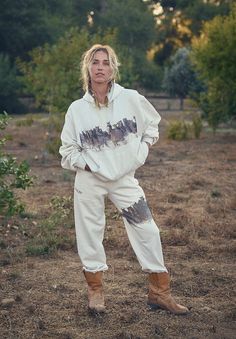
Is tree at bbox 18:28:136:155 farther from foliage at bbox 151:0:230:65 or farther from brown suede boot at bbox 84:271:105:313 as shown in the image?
foliage at bbox 151:0:230:65

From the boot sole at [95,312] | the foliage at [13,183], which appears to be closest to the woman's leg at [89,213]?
the boot sole at [95,312]

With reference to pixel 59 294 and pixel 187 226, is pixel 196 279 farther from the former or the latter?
pixel 187 226

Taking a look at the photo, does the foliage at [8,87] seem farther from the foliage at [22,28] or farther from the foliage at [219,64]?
the foliage at [219,64]

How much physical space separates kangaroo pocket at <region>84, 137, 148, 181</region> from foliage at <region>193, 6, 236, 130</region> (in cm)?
1351

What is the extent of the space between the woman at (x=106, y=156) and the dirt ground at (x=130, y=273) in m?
0.24

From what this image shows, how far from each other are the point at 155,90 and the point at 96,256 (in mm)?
39373

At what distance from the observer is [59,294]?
193 inches

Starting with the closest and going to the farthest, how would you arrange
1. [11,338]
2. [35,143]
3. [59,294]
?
1. [11,338]
2. [59,294]
3. [35,143]

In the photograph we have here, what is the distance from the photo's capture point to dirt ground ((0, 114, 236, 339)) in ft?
13.7

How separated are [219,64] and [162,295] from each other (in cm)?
1391

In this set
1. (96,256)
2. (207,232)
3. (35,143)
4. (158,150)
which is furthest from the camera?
(35,143)

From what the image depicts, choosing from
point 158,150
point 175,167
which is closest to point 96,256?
point 175,167

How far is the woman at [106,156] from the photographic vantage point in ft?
14.0

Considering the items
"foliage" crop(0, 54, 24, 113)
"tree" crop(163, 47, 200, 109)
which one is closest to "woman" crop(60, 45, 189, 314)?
"foliage" crop(0, 54, 24, 113)
